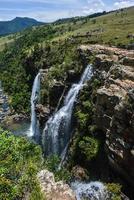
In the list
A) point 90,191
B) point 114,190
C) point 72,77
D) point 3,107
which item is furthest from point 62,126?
point 3,107

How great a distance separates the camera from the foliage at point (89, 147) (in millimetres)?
80312

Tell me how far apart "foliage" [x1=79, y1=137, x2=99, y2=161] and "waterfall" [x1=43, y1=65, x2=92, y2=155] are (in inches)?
531

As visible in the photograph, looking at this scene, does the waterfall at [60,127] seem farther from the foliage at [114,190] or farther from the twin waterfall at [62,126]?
the foliage at [114,190]

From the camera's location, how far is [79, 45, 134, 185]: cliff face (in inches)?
2685

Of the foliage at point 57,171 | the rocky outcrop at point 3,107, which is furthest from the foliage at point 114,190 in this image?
the rocky outcrop at point 3,107

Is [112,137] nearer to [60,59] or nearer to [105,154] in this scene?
[105,154]

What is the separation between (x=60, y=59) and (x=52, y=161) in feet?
208

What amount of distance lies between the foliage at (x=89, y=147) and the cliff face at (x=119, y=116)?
3004mm

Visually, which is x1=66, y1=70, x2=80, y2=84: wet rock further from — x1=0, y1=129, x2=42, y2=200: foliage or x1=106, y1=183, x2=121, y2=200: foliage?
x1=0, y1=129, x2=42, y2=200: foliage

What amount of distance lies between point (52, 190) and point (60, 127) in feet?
174

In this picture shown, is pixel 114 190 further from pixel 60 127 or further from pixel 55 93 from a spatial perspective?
pixel 55 93

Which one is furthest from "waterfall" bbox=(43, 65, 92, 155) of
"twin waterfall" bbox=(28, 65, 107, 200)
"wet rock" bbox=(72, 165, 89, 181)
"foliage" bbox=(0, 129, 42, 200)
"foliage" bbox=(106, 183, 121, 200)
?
"foliage" bbox=(0, 129, 42, 200)

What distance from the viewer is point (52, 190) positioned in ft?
148

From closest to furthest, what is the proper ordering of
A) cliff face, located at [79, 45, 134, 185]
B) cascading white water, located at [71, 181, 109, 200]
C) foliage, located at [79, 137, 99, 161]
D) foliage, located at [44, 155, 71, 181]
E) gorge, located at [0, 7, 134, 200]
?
gorge, located at [0, 7, 134, 200] < cliff face, located at [79, 45, 134, 185] < cascading white water, located at [71, 181, 109, 200] < foliage, located at [44, 155, 71, 181] < foliage, located at [79, 137, 99, 161]
